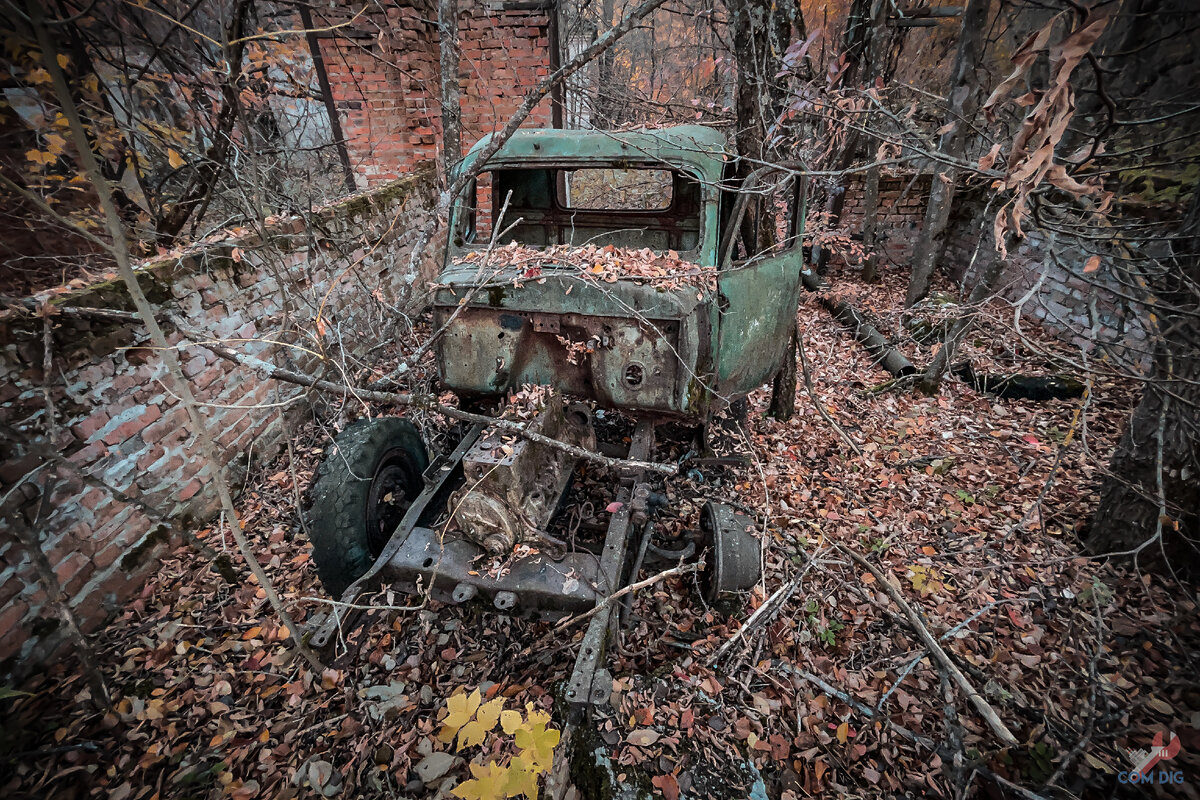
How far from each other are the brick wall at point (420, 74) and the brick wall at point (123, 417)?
3.08 metres

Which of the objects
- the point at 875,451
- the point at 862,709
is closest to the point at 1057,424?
the point at 875,451

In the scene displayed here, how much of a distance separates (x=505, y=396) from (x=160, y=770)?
2.37 metres

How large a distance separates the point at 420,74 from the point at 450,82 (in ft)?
10.2

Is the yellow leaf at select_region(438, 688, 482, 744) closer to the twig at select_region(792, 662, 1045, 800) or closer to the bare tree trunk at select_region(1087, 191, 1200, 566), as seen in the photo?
the twig at select_region(792, 662, 1045, 800)

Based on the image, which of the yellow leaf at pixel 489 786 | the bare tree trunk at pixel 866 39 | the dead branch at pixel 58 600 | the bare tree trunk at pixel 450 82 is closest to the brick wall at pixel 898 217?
the bare tree trunk at pixel 866 39

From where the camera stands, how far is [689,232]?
4.63m

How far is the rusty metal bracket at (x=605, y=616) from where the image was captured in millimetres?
2133

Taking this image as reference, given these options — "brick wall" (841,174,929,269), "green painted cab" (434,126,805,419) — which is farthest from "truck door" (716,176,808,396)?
"brick wall" (841,174,929,269)

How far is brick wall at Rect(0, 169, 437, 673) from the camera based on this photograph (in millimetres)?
2475

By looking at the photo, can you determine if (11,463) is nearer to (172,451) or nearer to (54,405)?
(54,405)

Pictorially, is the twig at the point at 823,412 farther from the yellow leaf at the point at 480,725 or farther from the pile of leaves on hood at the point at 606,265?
the yellow leaf at the point at 480,725

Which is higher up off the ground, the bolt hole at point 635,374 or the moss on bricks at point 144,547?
the bolt hole at point 635,374

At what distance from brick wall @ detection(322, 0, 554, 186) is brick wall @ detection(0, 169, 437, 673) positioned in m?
3.08

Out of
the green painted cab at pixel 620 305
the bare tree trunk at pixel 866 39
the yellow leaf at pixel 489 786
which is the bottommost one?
the yellow leaf at pixel 489 786
